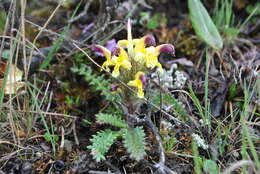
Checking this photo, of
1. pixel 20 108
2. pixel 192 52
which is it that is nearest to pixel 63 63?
pixel 20 108

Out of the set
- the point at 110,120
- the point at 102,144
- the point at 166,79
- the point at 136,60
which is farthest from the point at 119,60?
the point at 166,79

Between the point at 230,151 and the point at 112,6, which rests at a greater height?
the point at 112,6

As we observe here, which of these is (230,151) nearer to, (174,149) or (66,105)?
(174,149)

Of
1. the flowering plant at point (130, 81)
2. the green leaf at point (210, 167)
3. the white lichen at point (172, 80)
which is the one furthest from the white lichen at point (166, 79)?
the green leaf at point (210, 167)

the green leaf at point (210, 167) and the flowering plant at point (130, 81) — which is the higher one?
the flowering plant at point (130, 81)

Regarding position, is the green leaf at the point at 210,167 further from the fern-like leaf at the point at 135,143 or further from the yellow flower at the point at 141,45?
the yellow flower at the point at 141,45

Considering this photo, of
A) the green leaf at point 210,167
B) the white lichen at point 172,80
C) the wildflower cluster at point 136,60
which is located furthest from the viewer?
the white lichen at point 172,80
